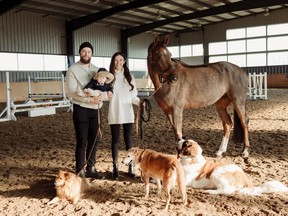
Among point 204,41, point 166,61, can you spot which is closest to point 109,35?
point 204,41

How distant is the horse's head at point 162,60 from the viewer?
4676mm

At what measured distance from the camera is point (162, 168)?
323 centimetres

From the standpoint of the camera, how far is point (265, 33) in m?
27.9

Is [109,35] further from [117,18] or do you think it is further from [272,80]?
[272,80]

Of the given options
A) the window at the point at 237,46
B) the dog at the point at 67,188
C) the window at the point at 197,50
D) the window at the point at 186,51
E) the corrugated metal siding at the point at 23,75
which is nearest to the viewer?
the dog at the point at 67,188

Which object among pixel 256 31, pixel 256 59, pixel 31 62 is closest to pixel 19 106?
pixel 31 62

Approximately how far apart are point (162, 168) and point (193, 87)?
2252 millimetres

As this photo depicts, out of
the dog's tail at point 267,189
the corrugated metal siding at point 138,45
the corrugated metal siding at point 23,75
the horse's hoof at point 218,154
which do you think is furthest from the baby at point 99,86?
the corrugated metal siding at point 138,45

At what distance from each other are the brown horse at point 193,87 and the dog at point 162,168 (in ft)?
4.13

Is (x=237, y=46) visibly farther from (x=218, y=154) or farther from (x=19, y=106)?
(x=218, y=154)

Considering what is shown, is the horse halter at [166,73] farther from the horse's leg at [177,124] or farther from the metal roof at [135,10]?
the metal roof at [135,10]

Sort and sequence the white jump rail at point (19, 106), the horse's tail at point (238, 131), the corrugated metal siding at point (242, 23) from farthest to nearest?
the corrugated metal siding at point (242, 23), the white jump rail at point (19, 106), the horse's tail at point (238, 131)

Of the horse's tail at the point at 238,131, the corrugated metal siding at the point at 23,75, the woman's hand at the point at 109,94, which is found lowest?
the horse's tail at the point at 238,131

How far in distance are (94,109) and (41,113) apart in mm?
9182
